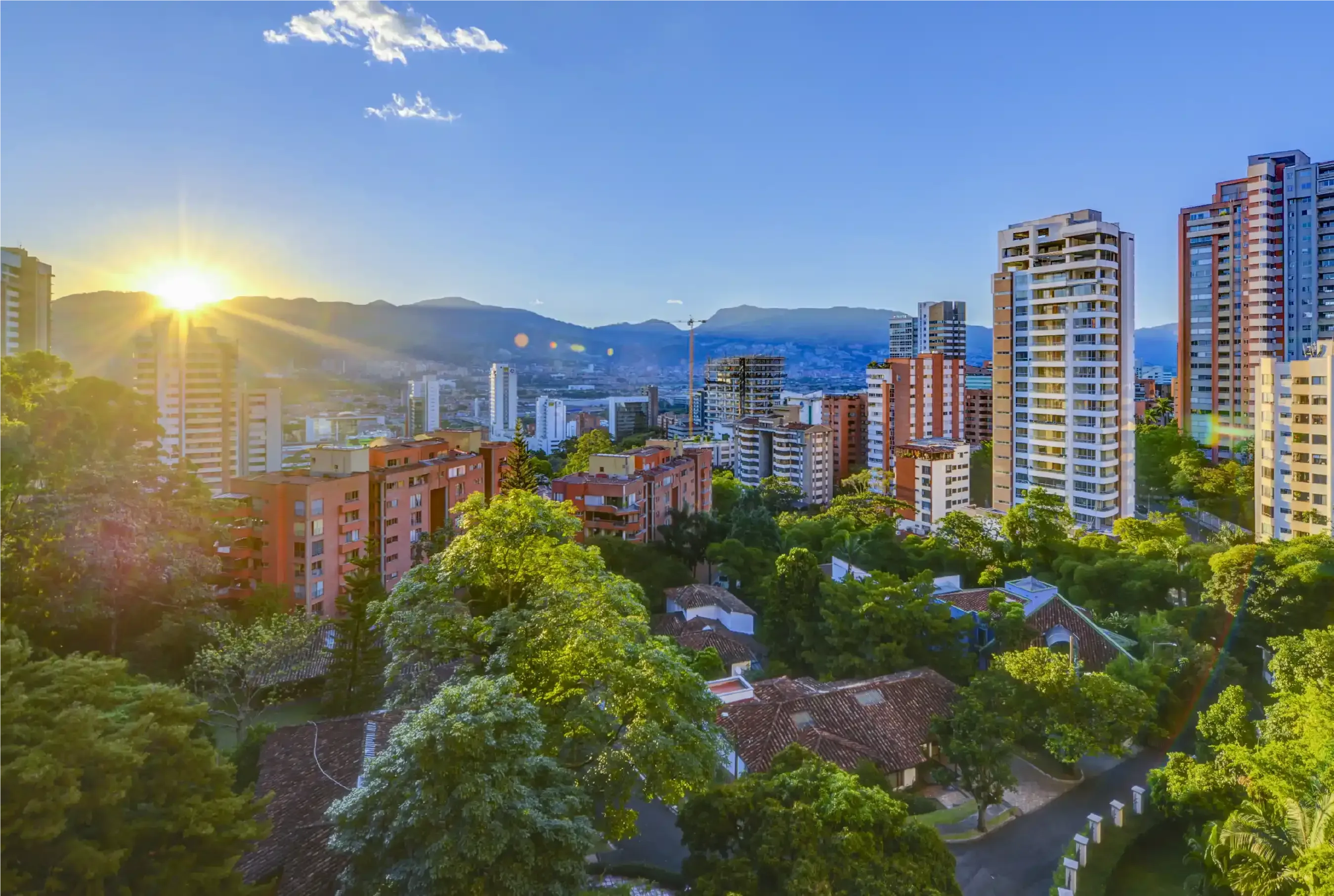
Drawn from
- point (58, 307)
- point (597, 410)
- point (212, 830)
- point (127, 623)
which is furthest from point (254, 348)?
point (212, 830)

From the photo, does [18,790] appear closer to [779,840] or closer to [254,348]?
[779,840]

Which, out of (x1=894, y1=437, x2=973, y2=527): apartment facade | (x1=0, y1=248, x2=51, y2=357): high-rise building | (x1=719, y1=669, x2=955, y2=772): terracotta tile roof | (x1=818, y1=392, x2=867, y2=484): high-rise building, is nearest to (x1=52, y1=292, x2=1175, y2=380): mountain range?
(x1=0, y1=248, x2=51, y2=357): high-rise building

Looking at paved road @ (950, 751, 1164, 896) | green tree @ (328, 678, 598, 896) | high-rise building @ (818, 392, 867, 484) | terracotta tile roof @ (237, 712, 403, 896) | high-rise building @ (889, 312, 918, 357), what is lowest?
paved road @ (950, 751, 1164, 896)

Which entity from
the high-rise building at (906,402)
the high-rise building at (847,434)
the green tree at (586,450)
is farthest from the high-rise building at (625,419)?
the high-rise building at (906,402)

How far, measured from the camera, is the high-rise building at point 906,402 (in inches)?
2041

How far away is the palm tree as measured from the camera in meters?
8.35

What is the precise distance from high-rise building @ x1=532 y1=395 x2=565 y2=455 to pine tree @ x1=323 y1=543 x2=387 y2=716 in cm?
6511

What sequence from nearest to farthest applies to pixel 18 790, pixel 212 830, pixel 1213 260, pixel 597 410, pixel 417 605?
pixel 18 790
pixel 212 830
pixel 417 605
pixel 1213 260
pixel 597 410

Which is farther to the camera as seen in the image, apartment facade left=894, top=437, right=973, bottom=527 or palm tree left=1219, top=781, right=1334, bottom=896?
apartment facade left=894, top=437, right=973, bottom=527

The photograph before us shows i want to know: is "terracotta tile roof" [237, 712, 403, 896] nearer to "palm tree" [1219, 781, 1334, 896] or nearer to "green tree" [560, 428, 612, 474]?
"palm tree" [1219, 781, 1334, 896]

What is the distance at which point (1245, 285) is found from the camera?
4428 cm

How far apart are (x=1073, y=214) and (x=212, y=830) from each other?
37.0m

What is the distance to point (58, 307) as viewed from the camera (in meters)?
64.8

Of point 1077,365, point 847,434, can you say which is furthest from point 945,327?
point 1077,365
